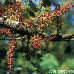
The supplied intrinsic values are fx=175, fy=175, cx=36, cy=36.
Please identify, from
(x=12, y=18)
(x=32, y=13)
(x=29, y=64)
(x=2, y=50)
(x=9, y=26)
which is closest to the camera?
(x=9, y=26)

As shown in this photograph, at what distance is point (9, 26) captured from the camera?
2535 millimetres

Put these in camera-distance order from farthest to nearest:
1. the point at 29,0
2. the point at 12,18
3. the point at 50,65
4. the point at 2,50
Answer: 1. the point at 50,65
2. the point at 2,50
3. the point at 29,0
4. the point at 12,18

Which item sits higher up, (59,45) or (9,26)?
(9,26)

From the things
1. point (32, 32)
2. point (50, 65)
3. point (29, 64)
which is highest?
point (32, 32)

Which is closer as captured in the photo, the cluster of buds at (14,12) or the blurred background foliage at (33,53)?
the cluster of buds at (14,12)

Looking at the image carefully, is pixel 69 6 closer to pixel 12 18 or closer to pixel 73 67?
pixel 12 18

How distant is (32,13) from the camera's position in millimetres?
4391

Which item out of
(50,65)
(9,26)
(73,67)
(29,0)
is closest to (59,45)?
(50,65)

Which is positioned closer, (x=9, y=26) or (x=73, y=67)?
(x=9, y=26)

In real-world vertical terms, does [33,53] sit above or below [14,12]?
below

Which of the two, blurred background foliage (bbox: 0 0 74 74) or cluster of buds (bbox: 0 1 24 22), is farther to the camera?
blurred background foliage (bbox: 0 0 74 74)

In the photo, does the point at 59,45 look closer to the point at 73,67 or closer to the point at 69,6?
the point at 73,67

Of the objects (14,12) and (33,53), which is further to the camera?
(33,53)

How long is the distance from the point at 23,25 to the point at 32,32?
178 mm
